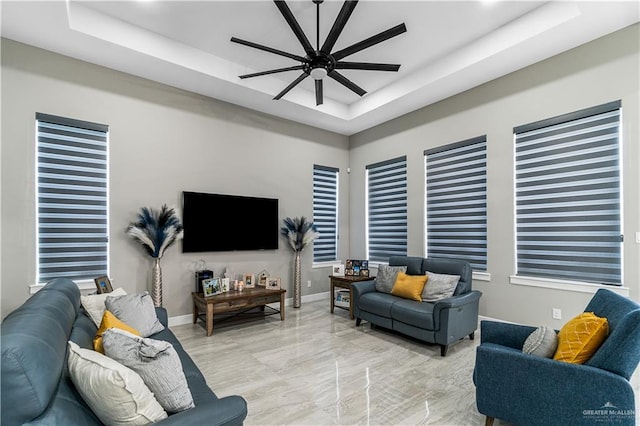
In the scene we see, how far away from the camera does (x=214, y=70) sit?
4281 mm

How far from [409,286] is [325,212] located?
274 cm

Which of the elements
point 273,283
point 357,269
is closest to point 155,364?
point 273,283

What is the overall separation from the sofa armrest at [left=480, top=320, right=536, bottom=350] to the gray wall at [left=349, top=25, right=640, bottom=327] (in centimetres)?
185

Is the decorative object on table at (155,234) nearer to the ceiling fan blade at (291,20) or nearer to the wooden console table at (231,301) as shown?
the wooden console table at (231,301)

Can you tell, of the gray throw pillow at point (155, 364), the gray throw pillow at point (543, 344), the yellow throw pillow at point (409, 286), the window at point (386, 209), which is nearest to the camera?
the gray throw pillow at point (155, 364)

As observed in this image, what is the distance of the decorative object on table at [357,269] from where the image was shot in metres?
5.27

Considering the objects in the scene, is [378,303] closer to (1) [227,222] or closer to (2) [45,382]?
(1) [227,222]

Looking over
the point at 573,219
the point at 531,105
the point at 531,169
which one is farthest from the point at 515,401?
the point at 531,105

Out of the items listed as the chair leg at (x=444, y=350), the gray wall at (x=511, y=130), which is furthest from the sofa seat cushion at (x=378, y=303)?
the gray wall at (x=511, y=130)

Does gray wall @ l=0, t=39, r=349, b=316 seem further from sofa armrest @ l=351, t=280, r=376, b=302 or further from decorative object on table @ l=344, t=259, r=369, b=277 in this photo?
→ sofa armrest @ l=351, t=280, r=376, b=302

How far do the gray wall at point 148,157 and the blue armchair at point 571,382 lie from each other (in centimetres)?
394

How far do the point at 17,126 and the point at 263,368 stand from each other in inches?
148

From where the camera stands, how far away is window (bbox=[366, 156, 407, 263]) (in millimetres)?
5715

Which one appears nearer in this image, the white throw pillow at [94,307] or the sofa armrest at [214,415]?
the sofa armrest at [214,415]
